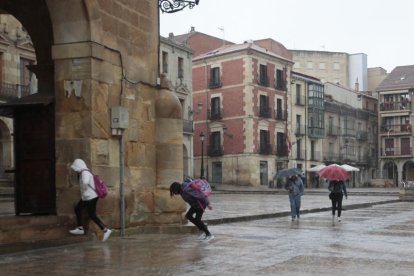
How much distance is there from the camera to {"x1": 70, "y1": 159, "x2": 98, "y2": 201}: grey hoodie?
1009cm

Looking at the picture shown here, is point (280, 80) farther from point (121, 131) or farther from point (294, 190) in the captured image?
point (121, 131)

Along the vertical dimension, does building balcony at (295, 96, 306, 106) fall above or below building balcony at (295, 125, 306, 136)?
above

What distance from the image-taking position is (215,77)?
5594 cm

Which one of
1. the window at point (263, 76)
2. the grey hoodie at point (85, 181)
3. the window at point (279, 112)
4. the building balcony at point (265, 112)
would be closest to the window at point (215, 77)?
the window at point (263, 76)

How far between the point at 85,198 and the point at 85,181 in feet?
1.01

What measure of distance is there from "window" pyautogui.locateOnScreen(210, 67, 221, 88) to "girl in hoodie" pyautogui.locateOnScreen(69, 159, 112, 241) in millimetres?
45432

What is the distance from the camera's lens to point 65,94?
10836 millimetres

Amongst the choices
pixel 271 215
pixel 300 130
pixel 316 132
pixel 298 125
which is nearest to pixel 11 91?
pixel 271 215

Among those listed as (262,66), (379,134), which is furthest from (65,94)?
(379,134)

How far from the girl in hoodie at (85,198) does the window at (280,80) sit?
47962 mm

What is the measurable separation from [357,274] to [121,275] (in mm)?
2649

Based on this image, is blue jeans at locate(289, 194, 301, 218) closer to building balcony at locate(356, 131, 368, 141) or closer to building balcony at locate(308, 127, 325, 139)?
building balcony at locate(308, 127, 325, 139)

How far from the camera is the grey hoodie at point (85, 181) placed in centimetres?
1009

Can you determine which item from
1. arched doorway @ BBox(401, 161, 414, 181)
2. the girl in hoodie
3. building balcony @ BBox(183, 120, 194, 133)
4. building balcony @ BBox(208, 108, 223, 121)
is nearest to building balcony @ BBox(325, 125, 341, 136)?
arched doorway @ BBox(401, 161, 414, 181)
